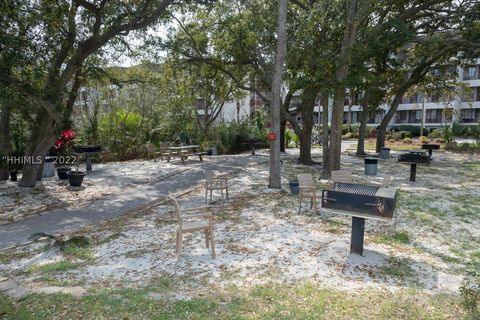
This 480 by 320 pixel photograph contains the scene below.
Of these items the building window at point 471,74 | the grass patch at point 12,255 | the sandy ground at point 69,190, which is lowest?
the grass patch at point 12,255

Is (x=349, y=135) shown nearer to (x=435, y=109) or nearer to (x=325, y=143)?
(x=435, y=109)

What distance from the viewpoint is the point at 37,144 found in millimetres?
10750

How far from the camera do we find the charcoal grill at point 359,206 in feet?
16.5

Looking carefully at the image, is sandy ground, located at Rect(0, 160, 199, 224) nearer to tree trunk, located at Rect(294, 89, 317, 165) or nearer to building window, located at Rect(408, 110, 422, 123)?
tree trunk, located at Rect(294, 89, 317, 165)

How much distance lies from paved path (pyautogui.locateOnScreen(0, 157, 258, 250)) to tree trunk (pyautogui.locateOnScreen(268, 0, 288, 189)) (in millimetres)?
2900

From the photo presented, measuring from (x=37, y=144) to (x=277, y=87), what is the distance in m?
7.30

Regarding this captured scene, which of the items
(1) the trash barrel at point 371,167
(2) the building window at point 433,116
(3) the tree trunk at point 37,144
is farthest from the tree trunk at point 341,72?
(2) the building window at point 433,116

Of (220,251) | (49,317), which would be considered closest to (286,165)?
(220,251)

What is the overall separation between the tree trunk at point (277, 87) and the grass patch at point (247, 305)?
20.5 feet

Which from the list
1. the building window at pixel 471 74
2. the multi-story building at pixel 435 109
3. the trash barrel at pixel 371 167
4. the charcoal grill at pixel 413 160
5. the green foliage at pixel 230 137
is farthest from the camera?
the building window at pixel 471 74

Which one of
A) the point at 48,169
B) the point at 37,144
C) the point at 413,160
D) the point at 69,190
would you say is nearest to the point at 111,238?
the point at 69,190

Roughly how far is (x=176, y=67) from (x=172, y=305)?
12.4 metres

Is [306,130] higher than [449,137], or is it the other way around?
[306,130]

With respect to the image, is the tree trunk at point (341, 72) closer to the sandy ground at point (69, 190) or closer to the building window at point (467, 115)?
the sandy ground at point (69, 190)
